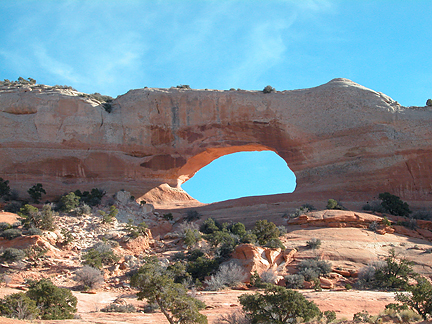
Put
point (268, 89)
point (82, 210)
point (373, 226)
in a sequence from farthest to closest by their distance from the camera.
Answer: point (268, 89) → point (82, 210) → point (373, 226)

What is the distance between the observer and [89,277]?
15.6 metres

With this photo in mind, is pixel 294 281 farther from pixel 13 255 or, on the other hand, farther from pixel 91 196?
pixel 91 196

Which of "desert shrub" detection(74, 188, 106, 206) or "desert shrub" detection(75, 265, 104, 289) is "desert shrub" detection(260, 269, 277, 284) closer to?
"desert shrub" detection(75, 265, 104, 289)

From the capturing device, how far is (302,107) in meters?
30.5

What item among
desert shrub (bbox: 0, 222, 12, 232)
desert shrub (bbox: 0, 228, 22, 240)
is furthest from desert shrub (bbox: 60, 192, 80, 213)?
desert shrub (bbox: 0, 228, 22, 240)

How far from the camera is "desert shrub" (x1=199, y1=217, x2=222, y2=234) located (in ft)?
72.9

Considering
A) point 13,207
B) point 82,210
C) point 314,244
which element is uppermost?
point 13,207

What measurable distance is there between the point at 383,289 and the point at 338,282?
1.66 meters

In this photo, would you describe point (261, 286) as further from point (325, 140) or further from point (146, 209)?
point (325, 140)

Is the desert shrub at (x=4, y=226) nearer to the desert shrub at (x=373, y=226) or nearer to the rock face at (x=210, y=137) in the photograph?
the rock face at (x=210, y=137)

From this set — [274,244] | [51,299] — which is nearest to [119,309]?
[51,299]

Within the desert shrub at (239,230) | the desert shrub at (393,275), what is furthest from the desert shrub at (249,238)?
the desert shrub at (393,275)

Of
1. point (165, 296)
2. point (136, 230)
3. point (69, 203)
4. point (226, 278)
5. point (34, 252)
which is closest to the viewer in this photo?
point (165, 296)

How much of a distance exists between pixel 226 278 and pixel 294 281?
243cm
